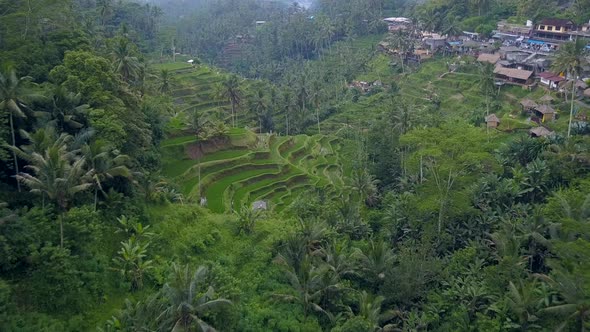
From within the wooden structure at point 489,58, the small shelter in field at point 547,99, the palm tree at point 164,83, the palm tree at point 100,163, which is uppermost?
the palm tree at point 100,163

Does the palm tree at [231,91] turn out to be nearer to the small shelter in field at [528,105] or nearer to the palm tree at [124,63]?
the palm tree at [124,63]

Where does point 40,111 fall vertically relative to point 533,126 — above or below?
above

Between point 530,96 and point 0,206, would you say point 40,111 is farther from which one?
point 530,96

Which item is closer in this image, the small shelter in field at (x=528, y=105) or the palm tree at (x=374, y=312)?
the palm tree at (x=374, y=312)

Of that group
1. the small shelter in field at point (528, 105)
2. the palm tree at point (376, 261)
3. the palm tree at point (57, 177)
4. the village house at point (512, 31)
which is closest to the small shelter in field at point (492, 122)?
the small shelter in field at point (528, 105)

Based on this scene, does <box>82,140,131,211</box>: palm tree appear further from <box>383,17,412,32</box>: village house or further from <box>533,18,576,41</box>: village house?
<box>383,17,412,32</box>: village house

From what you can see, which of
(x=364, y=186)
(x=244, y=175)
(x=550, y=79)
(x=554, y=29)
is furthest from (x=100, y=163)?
(x=554, y=29)

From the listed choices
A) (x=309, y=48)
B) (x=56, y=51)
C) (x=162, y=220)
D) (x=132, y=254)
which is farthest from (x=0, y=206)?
(x=309, y=48)
